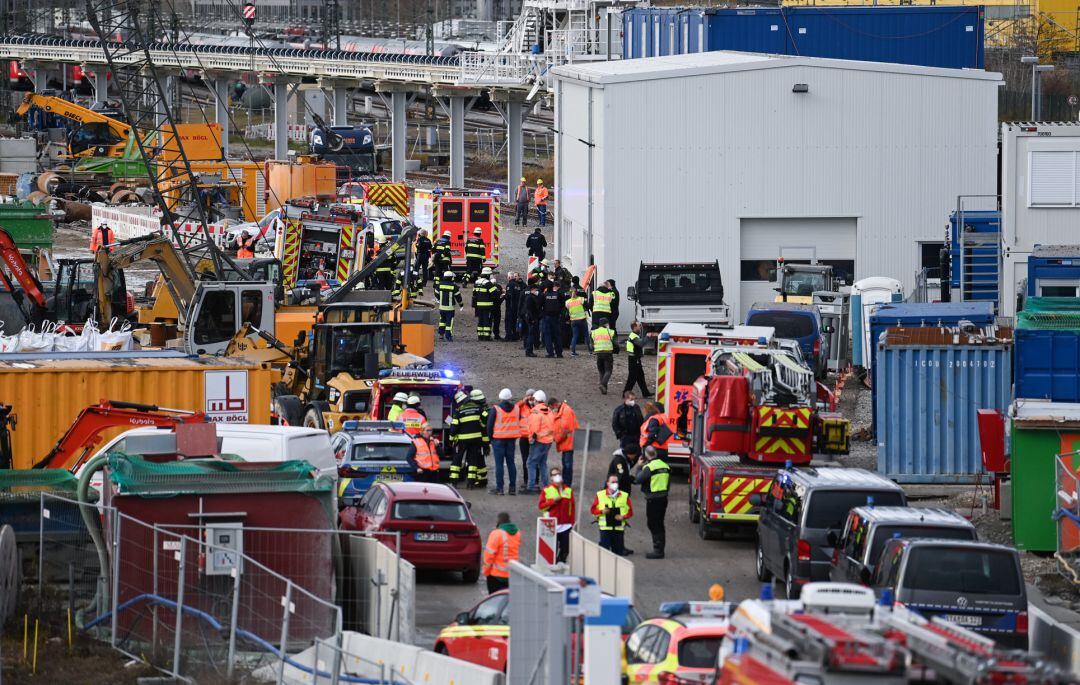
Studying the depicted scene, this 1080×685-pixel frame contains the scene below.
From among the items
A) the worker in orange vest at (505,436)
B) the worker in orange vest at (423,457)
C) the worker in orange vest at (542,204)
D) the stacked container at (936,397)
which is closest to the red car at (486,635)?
the worker in orange vest at (423,457)

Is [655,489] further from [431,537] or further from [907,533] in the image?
[907,533]

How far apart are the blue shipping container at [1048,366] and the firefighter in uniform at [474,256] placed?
2208cm

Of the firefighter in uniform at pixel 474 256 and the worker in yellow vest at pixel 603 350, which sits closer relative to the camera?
the worker in yellow vest at pixel 603 350

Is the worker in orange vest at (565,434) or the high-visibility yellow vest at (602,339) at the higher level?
the high-visibility yellow vest at (602,339)

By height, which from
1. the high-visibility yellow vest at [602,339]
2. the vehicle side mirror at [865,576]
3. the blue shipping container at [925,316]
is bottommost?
the vehicle side mirror at [865,576]

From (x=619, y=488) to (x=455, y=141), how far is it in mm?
48093

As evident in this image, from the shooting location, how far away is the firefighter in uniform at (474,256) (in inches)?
1757

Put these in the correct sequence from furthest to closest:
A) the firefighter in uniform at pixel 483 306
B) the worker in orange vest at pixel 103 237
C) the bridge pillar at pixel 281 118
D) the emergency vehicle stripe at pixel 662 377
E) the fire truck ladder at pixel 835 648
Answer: the bridge pillar at pixel 281 118 < the worker in orange vest at pixel 103 237 < the firefighter in uniform at pixel 483 306 < the emergency vehicle stripe at pixel 662 377 < the fire truck ladder at pixel 835 648

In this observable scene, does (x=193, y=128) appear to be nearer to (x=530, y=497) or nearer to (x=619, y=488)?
(x=530, y=497)

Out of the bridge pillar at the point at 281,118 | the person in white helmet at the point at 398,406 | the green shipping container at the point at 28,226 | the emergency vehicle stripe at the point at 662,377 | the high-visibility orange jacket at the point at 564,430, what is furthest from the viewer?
Answer: the bridge pillar at the point at 281,118

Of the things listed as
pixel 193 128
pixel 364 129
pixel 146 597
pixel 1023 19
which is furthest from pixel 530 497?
pixel 1023 19

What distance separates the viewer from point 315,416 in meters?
26.8

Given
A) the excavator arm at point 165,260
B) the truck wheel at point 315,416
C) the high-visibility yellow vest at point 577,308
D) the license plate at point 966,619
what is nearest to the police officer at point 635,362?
the high-visibility yellow vest at point 577,308

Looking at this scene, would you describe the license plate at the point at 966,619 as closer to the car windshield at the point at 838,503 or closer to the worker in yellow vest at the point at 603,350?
the car windshield at the point at 838,503
